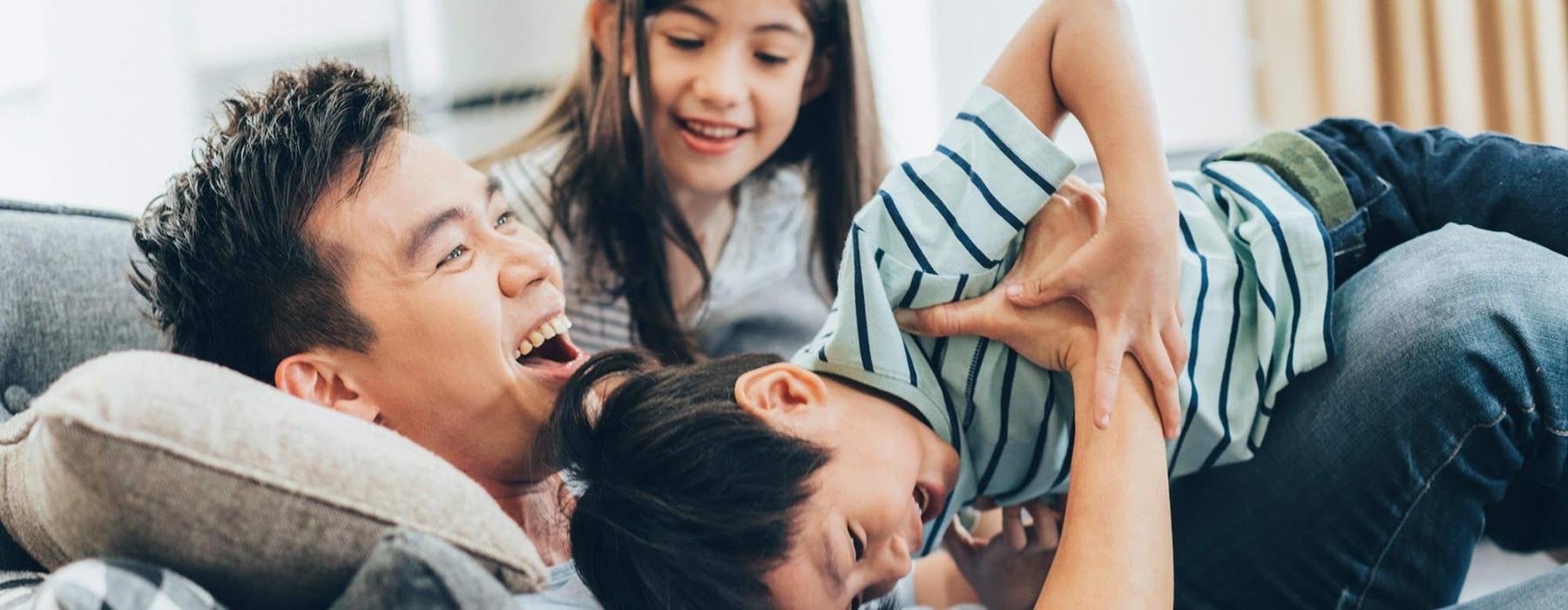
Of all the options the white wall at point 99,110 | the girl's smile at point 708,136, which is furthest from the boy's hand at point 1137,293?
the white wall at point 99,110

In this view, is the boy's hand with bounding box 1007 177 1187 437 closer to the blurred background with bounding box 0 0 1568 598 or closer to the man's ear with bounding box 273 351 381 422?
the man's ear with bounding box 273 351 381 422

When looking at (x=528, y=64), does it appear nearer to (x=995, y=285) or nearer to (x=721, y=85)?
(x=721, y=85)

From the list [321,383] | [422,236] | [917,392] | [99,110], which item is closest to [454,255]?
[422,236]

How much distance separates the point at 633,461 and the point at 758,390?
121 mm

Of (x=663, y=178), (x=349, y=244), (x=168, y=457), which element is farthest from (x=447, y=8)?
(x=168, y=457)

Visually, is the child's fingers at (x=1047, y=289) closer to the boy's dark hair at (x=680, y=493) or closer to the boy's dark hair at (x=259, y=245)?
the boy's dark hair at (x=680, y=493)

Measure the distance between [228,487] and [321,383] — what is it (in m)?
0.37

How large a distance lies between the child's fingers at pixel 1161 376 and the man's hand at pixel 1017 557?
218mm

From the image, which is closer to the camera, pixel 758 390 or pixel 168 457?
pixel 168 457

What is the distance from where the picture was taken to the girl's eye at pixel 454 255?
3.35 feet

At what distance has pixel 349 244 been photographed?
998mm

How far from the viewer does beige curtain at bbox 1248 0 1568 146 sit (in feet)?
7.48

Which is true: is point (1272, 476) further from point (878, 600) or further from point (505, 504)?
point (505, 504)

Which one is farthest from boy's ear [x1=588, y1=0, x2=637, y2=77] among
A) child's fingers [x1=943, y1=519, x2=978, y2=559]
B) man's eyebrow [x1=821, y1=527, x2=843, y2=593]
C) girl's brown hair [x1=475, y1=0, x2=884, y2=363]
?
man's eyebrow [x1=821, y1=527, x2=843, y2=593]
